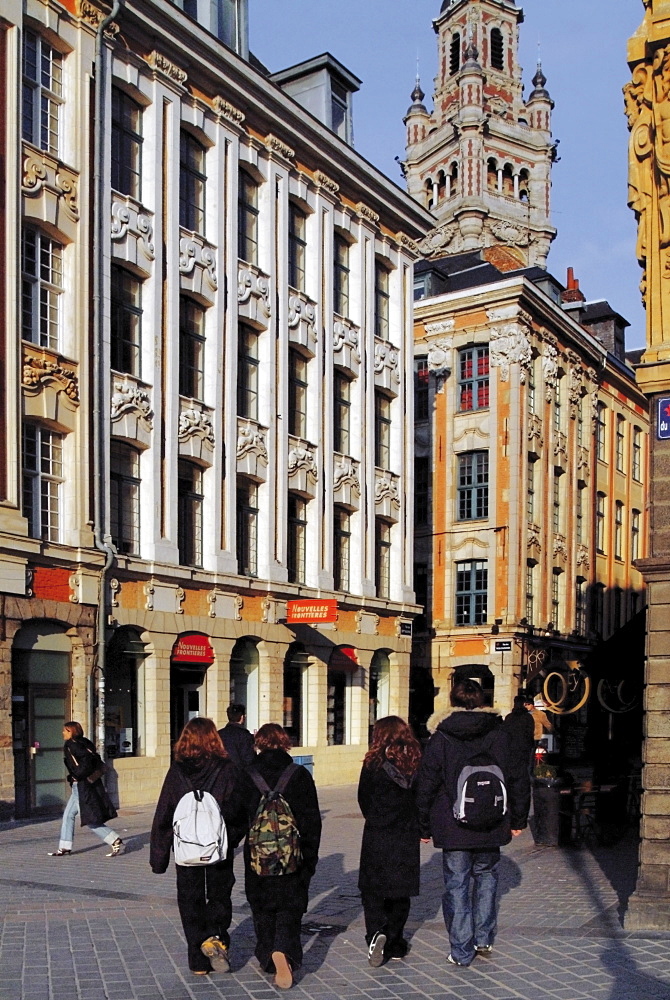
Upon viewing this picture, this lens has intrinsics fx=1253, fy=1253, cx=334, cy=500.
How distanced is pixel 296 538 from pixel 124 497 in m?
6.63

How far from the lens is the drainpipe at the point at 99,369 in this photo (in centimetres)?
2188

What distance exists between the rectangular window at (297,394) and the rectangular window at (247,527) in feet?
7.57

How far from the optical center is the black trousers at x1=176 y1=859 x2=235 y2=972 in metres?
8.05

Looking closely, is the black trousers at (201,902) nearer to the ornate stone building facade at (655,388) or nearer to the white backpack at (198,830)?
the white backpack at (198,830)

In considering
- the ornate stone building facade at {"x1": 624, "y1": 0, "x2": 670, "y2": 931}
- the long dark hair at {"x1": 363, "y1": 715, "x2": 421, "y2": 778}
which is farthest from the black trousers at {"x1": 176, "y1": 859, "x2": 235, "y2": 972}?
the ornate stone building facade at {"x1": 624, "y1": 0, "x2": 670, "y2": 931}

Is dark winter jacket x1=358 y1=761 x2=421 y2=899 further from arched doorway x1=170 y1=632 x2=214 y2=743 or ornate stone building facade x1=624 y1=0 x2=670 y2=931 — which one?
arched doorway x1=170 y1=632 x2=214 y2=743

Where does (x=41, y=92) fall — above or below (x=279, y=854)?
above

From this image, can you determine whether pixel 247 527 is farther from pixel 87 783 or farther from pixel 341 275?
pixel 87 783

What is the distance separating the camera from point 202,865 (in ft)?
26.2

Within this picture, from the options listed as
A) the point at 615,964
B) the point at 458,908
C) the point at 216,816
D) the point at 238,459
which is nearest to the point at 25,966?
the point at 216,816

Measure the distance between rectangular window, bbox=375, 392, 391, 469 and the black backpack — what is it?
2456cm

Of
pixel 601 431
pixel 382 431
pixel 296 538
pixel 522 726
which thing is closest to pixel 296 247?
pixel 382 431

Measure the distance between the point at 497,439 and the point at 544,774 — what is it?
2747cm

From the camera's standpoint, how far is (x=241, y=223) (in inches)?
1099
